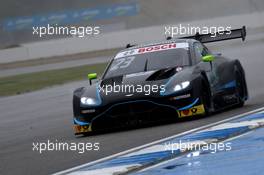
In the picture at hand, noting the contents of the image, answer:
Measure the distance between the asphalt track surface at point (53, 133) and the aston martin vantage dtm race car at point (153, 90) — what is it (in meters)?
0.19

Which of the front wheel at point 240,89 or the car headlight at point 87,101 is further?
the front wheel at point 240,89

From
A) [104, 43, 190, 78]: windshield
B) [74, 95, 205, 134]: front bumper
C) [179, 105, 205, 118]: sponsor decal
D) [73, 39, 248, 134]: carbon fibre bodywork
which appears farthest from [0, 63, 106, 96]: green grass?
[179, 105, 205, 118]: sponsor decal

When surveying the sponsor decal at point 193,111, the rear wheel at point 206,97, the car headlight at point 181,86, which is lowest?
the sponsor decal at point 193,111

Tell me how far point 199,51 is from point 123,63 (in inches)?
47.9

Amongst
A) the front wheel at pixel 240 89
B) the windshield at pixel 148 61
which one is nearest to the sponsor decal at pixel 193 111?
the windshield at pixel 148 61

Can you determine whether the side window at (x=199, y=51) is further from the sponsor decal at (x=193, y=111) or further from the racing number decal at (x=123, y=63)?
the sponsor decal at (x=193, y=111)

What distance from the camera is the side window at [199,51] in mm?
12504

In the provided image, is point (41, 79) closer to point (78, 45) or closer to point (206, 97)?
point (78, 45)

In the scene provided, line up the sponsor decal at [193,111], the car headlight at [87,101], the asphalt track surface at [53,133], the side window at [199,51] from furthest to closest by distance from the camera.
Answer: the side window at [199,51]
the car headlight at [87,101]
the sponsor decal at [193,111]
the asphalt track surface at [53,133]

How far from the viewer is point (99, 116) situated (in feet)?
37.2

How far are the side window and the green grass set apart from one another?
14.2 meters

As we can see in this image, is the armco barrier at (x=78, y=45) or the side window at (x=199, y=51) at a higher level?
the side window at (x=199, y=51)

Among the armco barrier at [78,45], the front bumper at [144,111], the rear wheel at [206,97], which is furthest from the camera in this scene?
the armco barrier at [78,45]

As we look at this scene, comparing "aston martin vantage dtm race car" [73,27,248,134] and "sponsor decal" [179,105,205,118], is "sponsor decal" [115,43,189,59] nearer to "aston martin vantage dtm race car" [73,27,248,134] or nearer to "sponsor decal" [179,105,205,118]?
"aston martin vantage dtm race car" [73,27,248,134]
